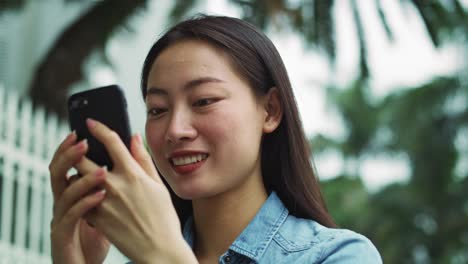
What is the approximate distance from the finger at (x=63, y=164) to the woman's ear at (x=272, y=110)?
0.55 m

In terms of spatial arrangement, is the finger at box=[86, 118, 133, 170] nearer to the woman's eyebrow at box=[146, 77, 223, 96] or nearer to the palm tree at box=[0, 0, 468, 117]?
the woman's eyebrow at box=[146, 77, 223, 96]

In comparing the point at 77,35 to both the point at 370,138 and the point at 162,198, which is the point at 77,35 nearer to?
the point at 162,198

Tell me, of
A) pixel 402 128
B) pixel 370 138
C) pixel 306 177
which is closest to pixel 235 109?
pixel 306 177

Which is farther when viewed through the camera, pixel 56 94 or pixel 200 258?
pixel 56 94

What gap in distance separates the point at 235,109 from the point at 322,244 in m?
0.33

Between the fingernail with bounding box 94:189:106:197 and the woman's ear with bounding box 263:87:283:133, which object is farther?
the woman's ear with bounding box 263:87:283:133

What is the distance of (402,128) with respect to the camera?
24094 millimetres

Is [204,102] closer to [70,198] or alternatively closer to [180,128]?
[180,128]

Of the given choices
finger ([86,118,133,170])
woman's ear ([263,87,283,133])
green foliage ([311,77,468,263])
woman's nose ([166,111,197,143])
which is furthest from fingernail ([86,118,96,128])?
green foliage ([311,77,468,263])

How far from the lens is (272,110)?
190cm

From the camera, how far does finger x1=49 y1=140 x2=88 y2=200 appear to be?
1441mm

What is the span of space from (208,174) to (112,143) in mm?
340

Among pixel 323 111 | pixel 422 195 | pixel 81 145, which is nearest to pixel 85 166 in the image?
pixel 81 145

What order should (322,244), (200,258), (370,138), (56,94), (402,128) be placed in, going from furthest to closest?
(370,138) < (402,128) < (56,94) < (200,258) < (322,244)
